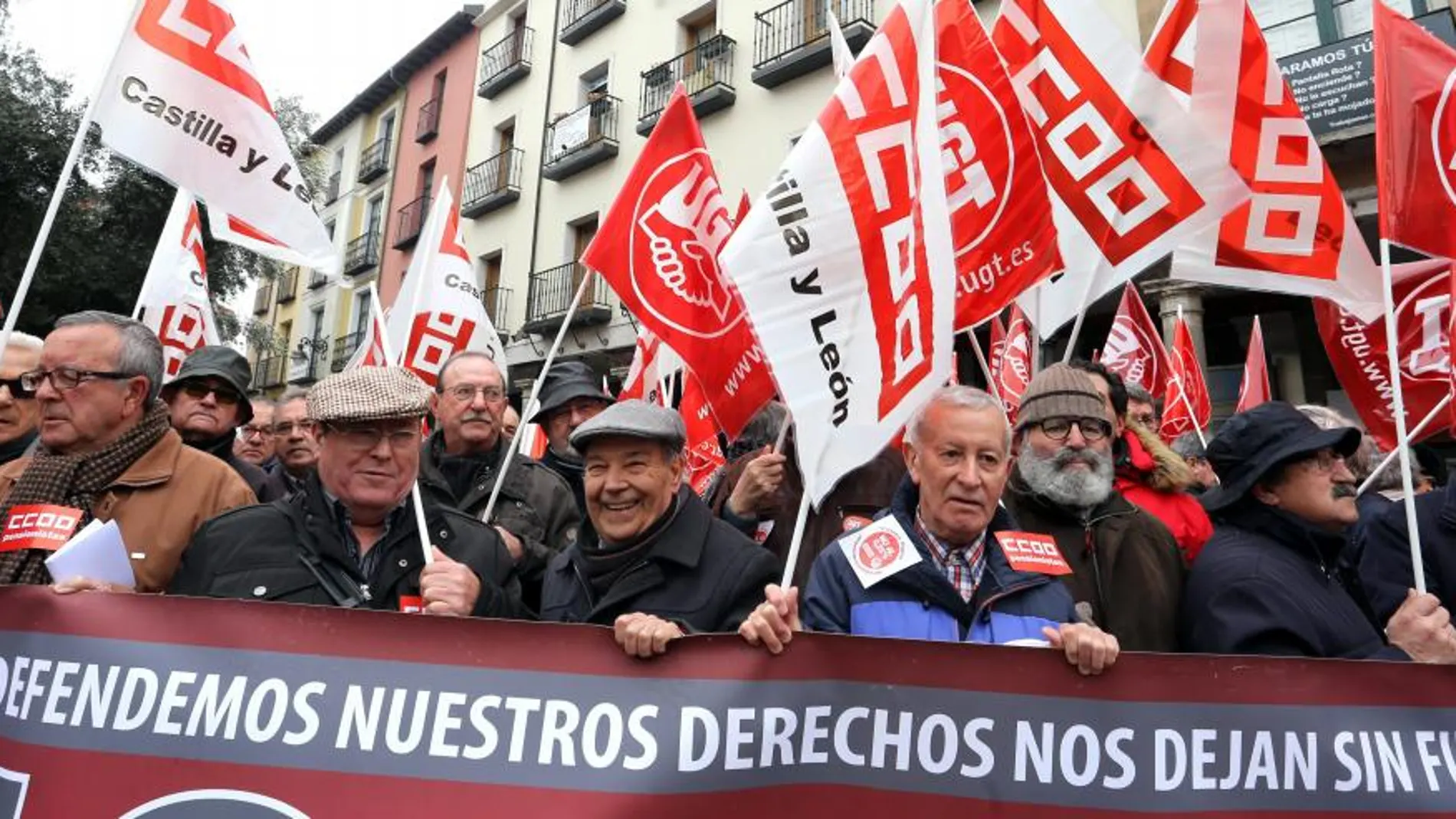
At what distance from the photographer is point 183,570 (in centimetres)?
230

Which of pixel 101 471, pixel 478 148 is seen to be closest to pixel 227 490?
pixel 101 471

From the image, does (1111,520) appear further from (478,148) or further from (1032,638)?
(478,148)

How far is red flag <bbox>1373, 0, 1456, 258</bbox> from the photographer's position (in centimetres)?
288

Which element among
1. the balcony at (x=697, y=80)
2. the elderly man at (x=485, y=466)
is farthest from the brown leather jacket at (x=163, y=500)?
the balcony at (x=697, y=80)

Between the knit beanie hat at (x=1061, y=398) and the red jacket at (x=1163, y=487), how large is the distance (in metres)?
0.34

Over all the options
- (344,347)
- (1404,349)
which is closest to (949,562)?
(1404,349)

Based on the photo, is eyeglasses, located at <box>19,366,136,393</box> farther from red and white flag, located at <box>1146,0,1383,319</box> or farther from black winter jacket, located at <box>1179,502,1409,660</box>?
red and white flag, located at <box>1146,0,1383,319</box>

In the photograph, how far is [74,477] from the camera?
238 centimetres

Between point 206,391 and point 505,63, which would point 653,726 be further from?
point 505,63

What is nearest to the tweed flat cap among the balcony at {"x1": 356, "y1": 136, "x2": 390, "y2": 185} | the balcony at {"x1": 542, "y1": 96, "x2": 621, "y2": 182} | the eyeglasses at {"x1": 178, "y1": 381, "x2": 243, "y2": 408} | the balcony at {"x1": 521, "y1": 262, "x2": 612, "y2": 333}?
the eyeglasses at {"x1": 178, "y1": 381, "x2": 243, "y2": 408}

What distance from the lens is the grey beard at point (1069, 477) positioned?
276 cm

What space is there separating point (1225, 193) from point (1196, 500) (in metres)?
1.08

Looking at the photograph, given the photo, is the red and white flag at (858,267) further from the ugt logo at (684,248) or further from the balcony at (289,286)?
the balcony at (289,286)

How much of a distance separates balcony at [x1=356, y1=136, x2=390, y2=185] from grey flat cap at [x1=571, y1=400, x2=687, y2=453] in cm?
2529
